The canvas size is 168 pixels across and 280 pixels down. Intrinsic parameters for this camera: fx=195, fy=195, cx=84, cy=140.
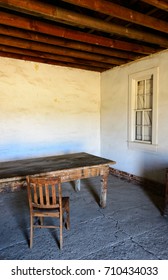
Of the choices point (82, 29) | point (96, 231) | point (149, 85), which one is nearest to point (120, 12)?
point (82, 29)

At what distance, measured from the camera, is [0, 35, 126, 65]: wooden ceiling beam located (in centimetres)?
356

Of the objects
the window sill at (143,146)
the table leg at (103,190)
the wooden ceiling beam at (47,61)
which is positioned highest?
the wooden ceiling beam at (47,61)

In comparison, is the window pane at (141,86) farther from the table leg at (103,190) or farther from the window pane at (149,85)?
the table leg at (103,190)

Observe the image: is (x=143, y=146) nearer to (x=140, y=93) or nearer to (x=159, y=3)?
(x=140, y=93)

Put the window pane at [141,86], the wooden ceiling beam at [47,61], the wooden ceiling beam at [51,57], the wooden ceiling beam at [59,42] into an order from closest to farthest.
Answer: the wooden ceiling beam at [59,42]
the wooden ceiling beam at [51,57]
the wooden ceiling beam at [47,61]
the window pane at [141,86]

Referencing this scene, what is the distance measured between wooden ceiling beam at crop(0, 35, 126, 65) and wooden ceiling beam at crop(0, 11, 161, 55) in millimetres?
667

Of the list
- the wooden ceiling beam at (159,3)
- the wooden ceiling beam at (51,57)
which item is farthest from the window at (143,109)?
the wooden ceiling beam at (159,3)

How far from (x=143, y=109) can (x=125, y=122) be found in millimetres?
606

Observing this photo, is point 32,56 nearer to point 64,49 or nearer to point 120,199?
point 64,49

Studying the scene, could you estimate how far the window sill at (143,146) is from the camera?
429 centimetres

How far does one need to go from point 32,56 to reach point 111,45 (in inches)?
73.3

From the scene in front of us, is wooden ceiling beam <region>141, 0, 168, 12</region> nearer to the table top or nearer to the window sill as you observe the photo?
the table top

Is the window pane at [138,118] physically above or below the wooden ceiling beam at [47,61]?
below

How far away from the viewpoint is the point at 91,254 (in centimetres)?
226
